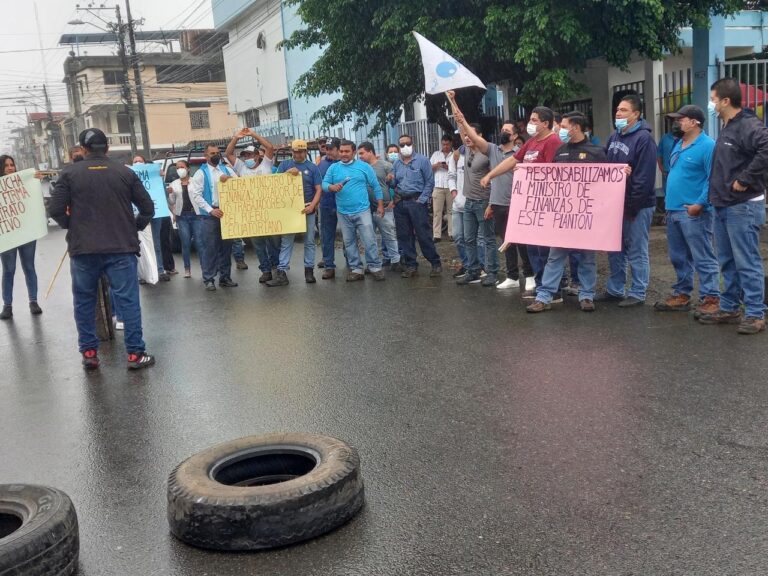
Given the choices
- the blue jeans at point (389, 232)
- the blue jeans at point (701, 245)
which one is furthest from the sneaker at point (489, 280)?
the blue jeans at point (701, 245)

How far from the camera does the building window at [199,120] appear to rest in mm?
61688

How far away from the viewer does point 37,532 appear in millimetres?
3270

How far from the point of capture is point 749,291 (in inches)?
263

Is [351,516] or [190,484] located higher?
[190,484]

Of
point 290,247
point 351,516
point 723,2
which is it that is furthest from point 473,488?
point 723,2

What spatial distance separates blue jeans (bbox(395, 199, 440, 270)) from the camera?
1072 centimetres

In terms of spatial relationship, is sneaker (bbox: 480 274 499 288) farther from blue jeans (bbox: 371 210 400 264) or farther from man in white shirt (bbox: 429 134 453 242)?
man in white shirt (bbox: 429 134 453 242)

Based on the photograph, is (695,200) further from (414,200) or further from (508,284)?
(414,200)

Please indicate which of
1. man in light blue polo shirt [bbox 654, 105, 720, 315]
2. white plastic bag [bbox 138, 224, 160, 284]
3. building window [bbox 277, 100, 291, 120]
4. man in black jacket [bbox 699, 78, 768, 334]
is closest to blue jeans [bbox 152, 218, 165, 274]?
white plastic bag [bbox 138, 224, 160, 284]

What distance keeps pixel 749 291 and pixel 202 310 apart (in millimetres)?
6125

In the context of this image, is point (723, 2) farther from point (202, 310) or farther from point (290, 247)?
point (202, 310)

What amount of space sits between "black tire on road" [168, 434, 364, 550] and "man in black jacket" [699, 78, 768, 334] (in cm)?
426

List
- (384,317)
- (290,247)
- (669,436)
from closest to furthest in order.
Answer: (669,436)
(384,317)
(290,247)

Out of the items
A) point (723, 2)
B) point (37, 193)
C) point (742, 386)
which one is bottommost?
point (742, 386)
